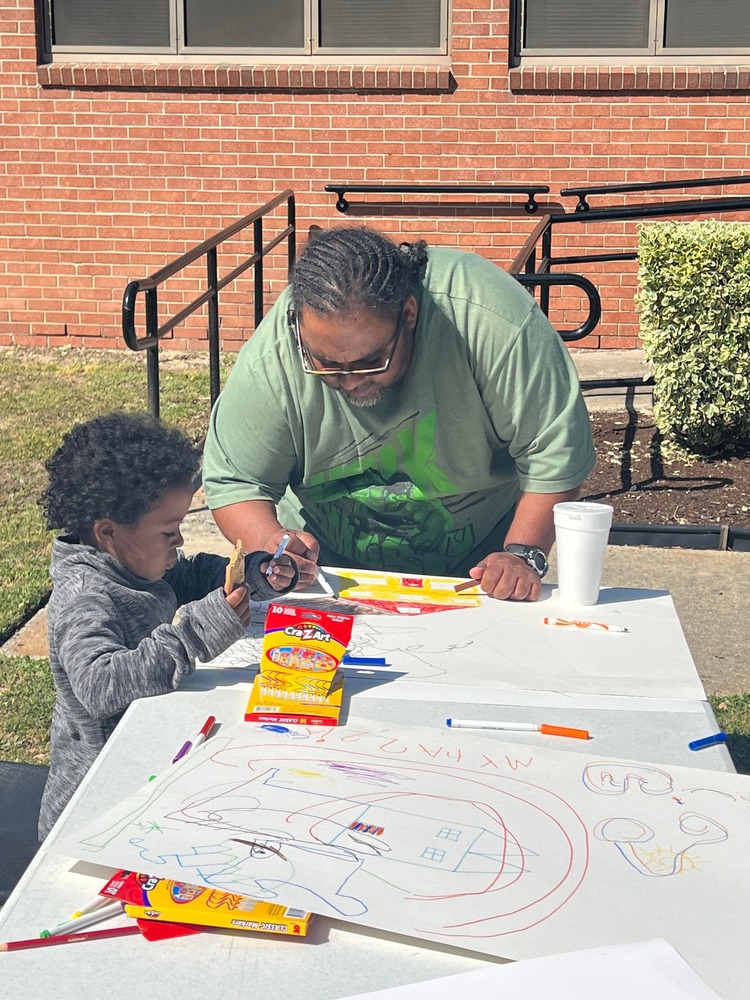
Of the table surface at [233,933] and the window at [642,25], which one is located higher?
the window at [642,25]

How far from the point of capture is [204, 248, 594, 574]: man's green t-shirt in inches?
121

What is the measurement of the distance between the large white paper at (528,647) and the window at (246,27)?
6589 millimetres

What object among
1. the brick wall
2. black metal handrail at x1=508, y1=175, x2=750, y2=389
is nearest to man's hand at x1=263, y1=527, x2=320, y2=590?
black metal handrail at x1=508, y1=175, x2=750, y2=389

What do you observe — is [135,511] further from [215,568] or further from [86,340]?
[86,340]

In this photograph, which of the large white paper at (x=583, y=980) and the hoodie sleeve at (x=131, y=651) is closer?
the large white paper at (x=583, y=980)

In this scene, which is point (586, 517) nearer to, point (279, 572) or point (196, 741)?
point (279, 572)

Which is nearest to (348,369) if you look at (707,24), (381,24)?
(381,24)

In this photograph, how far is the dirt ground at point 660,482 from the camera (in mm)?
5977

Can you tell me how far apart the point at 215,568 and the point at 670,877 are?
1615 millimetres

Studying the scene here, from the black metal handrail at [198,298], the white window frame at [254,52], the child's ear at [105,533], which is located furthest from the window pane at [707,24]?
the child's ear at [105,533]

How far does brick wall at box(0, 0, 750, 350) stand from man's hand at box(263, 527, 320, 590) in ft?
20.0

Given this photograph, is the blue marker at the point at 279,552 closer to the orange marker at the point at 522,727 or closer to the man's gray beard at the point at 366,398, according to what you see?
the man's gray beard at the point at 366,398

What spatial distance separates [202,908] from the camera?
158cm

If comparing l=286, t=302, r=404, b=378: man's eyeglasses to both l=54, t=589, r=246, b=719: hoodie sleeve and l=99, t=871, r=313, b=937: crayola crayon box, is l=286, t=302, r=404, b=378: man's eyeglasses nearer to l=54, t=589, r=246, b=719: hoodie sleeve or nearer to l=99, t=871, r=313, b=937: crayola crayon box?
l=54, t=589, r=246, b=719: hoodie sleeve
